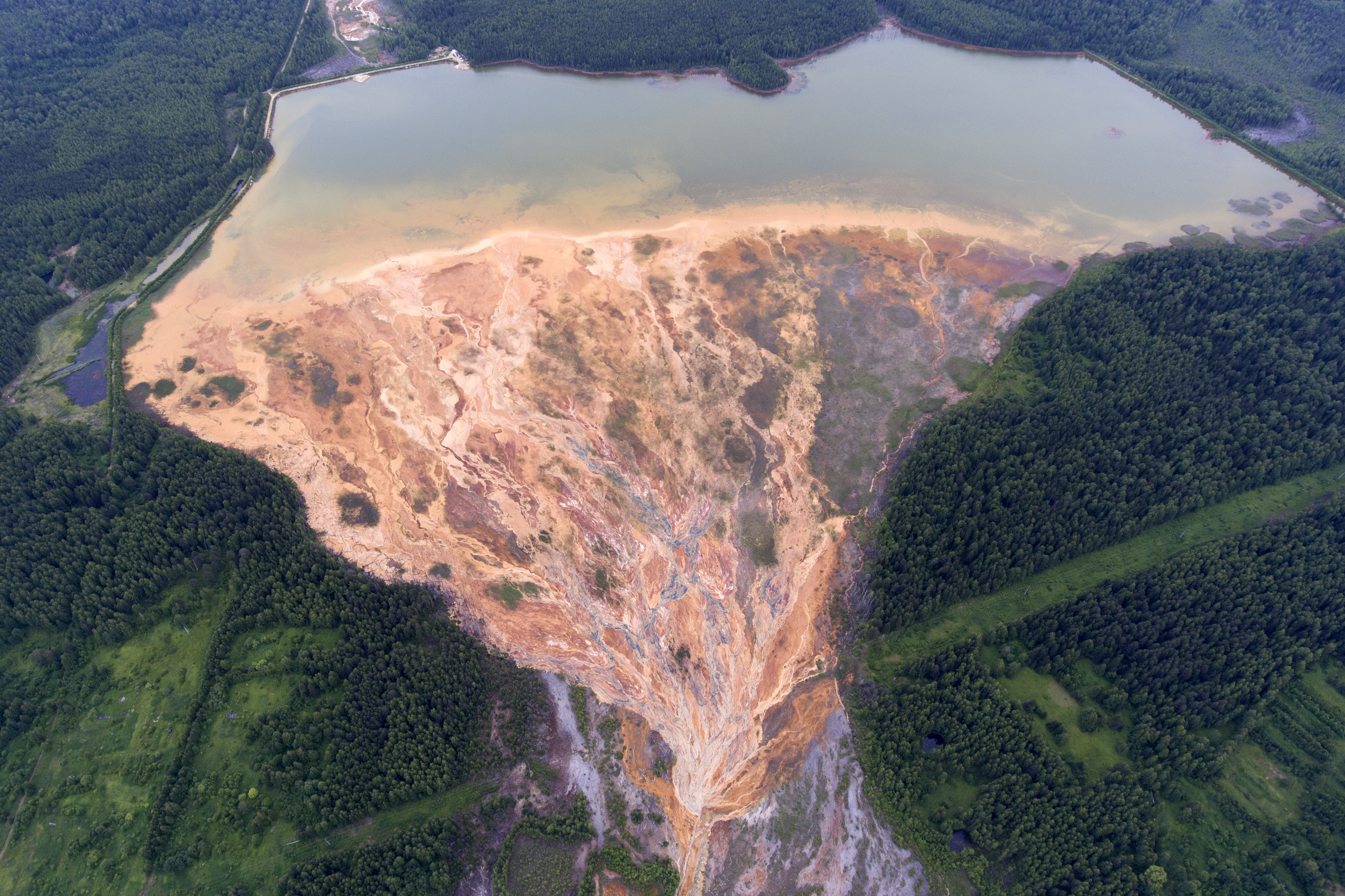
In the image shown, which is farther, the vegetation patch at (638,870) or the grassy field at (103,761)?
the grassy field at (103,761)

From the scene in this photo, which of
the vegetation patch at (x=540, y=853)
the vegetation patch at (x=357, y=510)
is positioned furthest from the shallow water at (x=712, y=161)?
the vegetation patch at (x=540, y=853)

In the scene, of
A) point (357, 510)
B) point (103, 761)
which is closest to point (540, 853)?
point (103, 761)

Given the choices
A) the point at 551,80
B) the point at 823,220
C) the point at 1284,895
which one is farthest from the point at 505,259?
the point at 1284,895

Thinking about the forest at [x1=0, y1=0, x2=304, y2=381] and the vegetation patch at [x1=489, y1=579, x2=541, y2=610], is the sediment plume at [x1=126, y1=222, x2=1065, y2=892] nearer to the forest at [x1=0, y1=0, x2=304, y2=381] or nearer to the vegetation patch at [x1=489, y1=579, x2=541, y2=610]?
the vegetation patch at [x1=489, y1=579, x2=541, y2=610]

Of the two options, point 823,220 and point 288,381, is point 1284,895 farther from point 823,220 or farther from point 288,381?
point 288,381

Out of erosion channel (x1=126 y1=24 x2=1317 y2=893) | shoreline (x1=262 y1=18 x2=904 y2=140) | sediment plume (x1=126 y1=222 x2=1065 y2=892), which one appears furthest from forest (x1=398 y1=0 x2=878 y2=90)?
sediment plume (x1=126 y1=222 x2=1065 y2=892)

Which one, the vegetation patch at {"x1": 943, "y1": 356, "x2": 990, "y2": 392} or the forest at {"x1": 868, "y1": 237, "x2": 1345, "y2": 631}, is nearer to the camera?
the forest at {"x1": 868, "y1": 237, "x2": 1345, "y2": 631}

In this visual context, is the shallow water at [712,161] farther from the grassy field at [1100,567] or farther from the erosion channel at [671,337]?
the grassy field at [1100,567]
